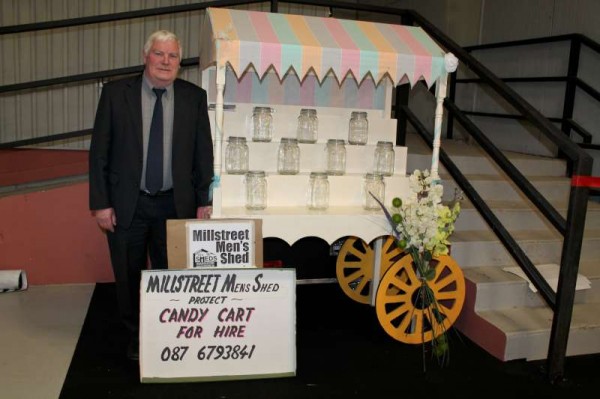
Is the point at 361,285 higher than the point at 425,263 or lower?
lower

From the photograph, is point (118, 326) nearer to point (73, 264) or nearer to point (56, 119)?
point (73, 264)

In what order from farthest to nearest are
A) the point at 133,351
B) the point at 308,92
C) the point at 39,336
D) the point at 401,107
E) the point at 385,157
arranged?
the point at 401,107
the point at 308,92
the point at 385,157
the point at 39,336
the point at 133,351

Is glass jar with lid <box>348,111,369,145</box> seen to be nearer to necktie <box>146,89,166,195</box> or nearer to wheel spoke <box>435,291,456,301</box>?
wheel spoke <box>435,291,456,301</box>

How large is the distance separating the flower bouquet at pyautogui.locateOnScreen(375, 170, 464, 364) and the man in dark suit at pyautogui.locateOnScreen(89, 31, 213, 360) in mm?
1021

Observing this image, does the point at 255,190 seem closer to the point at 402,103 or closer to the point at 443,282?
the point at 443,282

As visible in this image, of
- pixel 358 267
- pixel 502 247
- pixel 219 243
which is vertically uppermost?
pixel 219 243

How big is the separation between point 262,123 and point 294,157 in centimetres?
27

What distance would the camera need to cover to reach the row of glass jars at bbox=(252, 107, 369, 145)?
3139mm

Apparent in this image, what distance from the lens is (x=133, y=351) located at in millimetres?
2824

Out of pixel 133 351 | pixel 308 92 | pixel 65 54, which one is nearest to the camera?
pixel 133 351

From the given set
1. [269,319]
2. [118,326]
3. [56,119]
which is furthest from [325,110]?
[56,119]

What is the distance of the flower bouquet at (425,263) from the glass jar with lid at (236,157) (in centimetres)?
77

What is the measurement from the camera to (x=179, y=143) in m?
2.76

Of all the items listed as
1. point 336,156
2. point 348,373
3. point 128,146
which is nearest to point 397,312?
point 348,373
